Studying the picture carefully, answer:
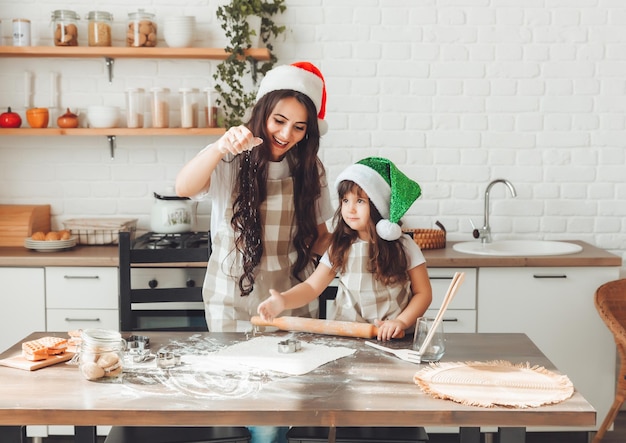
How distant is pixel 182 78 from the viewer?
161 inches

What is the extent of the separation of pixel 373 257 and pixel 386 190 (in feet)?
0.68

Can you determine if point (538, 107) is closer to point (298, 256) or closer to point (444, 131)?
point (444, 131)

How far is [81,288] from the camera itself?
11.7ft

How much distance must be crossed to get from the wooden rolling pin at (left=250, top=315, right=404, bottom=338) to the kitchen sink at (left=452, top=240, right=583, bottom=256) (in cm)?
154

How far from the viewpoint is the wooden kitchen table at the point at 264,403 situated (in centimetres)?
168

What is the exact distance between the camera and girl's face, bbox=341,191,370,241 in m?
2.46

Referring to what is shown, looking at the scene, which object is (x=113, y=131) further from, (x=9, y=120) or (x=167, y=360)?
(x=167, y=360)

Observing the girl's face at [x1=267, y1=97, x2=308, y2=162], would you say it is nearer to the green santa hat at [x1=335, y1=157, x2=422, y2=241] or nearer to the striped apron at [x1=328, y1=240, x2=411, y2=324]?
the green santa hat at [x1=335, y1=157, x2=422, y2=241]

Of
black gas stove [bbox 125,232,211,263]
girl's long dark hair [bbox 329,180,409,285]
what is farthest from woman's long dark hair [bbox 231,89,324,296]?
black gas stove [bbox 125,232,211,263]

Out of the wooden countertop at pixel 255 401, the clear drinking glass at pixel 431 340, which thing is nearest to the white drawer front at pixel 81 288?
the wooden countertop at pixel 255 401

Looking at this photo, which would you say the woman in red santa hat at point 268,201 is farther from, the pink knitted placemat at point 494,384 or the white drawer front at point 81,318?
the white drawer front at point 81,318

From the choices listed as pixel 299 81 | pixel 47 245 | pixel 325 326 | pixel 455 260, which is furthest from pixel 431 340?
pixel 47 245

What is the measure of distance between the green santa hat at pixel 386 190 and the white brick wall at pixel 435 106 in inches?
64.6

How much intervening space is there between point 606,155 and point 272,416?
9.88 feet
